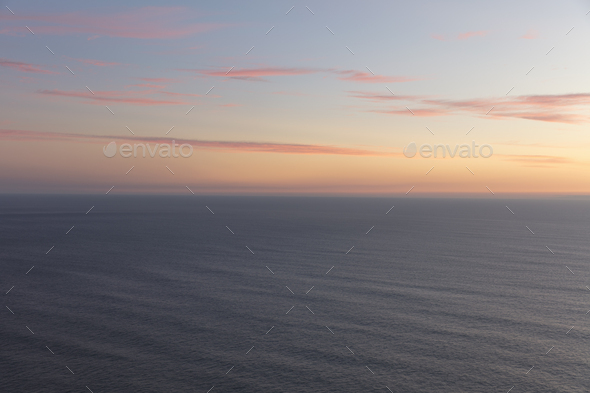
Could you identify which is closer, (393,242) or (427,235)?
(393,242)

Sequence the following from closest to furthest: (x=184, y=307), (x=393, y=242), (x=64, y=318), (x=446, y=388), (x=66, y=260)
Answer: (x=446, y=388) < (x=64, y=318) < (x=184, y=307) < (x=66, y=260) < (x=393, y=242)

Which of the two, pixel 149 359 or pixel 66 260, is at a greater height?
pixel 66 260

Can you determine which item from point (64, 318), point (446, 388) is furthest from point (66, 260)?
point (446, 388)

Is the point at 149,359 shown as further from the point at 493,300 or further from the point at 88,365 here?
the point at 493,300

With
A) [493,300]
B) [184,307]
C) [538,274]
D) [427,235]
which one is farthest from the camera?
[427,235]

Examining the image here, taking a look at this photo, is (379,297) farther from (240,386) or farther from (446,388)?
(240,386)

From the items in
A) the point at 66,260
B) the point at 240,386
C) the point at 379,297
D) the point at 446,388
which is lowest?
the point at 240,386
